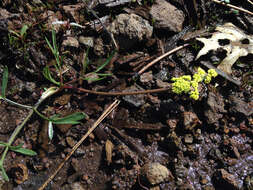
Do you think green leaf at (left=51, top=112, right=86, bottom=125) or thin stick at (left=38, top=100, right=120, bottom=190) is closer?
green leaf at (left=51, top=112, right=86, bottom=125)

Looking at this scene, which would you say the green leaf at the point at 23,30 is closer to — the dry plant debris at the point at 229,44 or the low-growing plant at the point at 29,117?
the low-growing plant at the point at 29,117

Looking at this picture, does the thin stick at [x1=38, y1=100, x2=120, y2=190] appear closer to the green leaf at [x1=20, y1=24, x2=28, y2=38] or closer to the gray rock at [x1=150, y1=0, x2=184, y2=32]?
the gray rock at [x1=150, y1=0, x2=184, y2=32]

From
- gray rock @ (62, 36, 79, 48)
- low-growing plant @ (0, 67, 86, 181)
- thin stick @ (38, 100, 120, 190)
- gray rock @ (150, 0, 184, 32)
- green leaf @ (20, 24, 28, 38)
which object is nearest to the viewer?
low-growing plant @ (0, 67, 86, 181)

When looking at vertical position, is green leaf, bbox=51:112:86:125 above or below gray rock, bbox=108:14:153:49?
below

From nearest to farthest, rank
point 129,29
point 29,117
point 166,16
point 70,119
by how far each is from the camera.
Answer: point 70,119 < point 29,117 < point 129,29 < point 166,16

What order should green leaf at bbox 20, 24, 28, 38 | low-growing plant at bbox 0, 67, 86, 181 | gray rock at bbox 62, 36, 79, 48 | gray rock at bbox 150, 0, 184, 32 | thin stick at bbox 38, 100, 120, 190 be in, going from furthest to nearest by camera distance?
gray rock at bbox 150, 0, 184, 32 < gray rock at bbox 62, 36, 79, 48 < green leaf at bbox 20, 24, 28, 38 < thin stick at bbox 38, 100, 120, 190 < low-growing plant at bbox 0, 67, 86, 181

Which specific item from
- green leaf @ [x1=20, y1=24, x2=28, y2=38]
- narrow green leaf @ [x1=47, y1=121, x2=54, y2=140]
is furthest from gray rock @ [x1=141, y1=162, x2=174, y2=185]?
green leaf @ [x1=20, y1=24, x2=28, y2=38]

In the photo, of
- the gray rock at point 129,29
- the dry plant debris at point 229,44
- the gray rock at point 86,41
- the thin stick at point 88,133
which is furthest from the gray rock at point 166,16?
the thin stick at point 88,133

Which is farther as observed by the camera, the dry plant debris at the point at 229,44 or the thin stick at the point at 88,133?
the dry plant debris at the point at 229,44

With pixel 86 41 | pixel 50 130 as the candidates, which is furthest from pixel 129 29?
pixel 50 130

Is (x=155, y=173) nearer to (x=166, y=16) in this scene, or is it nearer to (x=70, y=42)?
(x=70, y=42)

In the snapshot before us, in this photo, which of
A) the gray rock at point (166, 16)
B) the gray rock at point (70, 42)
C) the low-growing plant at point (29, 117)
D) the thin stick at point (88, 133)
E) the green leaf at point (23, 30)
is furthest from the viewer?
the gray rock at point (166, 16)
